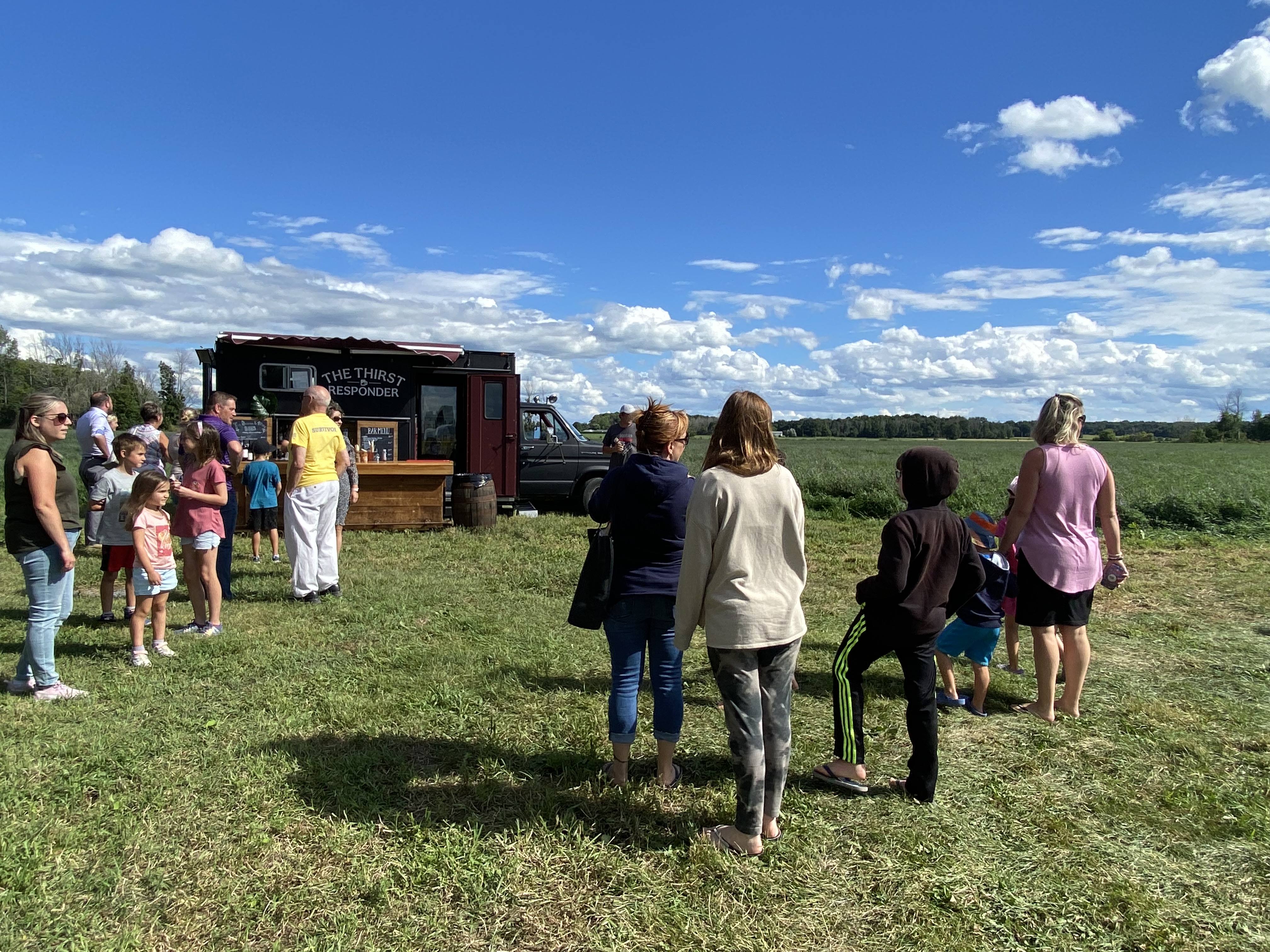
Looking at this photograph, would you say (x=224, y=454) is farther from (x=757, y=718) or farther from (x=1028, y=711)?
(x=1028, y=711)

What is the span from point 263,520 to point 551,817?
20.7ft

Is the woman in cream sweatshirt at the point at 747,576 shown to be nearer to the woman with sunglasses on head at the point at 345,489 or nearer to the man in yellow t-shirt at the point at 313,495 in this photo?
the man in yellow t-shirt at the point at 313,495

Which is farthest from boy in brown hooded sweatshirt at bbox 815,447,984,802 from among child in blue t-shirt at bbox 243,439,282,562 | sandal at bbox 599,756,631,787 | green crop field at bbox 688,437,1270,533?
child in blue t-shirt at bbox 243,439,282,562

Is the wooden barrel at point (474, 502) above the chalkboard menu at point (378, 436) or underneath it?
underneath

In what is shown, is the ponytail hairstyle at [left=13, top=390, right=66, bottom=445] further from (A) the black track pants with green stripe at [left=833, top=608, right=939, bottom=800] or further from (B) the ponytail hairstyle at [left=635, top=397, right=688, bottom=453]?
(A) the black track pants with green stripe at [left=833, top=608, right=939, bottom=800]

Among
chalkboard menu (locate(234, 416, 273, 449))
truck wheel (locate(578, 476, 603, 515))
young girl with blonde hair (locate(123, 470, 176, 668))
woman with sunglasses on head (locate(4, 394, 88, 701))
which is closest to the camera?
woman with sunglasses on head (locate(4, 394, 88, 701))

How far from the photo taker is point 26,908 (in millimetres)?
2562

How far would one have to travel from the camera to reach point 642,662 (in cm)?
326

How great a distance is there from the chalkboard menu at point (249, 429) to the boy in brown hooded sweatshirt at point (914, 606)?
8.42 metres

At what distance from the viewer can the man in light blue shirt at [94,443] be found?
24.8ft

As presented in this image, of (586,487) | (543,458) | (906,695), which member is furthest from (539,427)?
(906,695)

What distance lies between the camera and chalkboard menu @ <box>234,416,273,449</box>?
9898 millimetres

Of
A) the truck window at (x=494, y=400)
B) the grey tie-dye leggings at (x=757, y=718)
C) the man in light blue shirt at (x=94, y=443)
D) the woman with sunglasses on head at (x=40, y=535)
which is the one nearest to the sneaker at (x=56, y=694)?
the woman with sunglasses on head at (x=40, y=535)

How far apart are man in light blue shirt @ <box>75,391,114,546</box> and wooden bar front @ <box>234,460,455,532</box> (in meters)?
2.56
